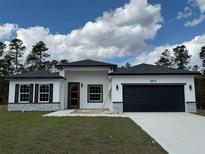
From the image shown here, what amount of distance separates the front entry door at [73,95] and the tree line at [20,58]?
75.4ft

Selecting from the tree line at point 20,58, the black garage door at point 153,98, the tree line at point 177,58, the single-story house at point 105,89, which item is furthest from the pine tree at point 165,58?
the black garage door at point 153,98

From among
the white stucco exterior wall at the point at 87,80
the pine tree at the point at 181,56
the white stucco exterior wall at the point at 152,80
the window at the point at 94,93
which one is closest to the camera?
the white stucco exterior wall at the point at 152,80

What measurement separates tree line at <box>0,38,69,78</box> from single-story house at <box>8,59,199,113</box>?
75.3 ft

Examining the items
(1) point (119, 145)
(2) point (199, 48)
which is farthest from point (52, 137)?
(2) point (199, 48)

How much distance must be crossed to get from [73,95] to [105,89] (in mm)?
2965

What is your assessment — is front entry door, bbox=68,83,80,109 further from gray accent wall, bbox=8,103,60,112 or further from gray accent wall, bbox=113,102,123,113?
gray accent wall, bbox=113,102,123,113

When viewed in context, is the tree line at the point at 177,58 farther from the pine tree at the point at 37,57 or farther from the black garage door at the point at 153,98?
the black garage door at the point at 153,98

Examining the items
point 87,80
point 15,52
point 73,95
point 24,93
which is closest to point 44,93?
point 24,93

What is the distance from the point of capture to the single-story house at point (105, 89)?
52.7 feet

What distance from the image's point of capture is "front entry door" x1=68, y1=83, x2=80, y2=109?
1975 cm

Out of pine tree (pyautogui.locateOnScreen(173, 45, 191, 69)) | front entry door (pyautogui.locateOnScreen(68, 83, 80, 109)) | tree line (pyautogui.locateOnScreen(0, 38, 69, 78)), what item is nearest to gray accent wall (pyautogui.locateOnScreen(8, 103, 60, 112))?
front entry door (pyautogui.locateOnScreen(68, 83, 80, 109))

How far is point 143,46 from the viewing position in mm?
27609

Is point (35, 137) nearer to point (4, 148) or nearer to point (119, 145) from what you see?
point (4, 148)

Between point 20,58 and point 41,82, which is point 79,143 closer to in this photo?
point 41,82
